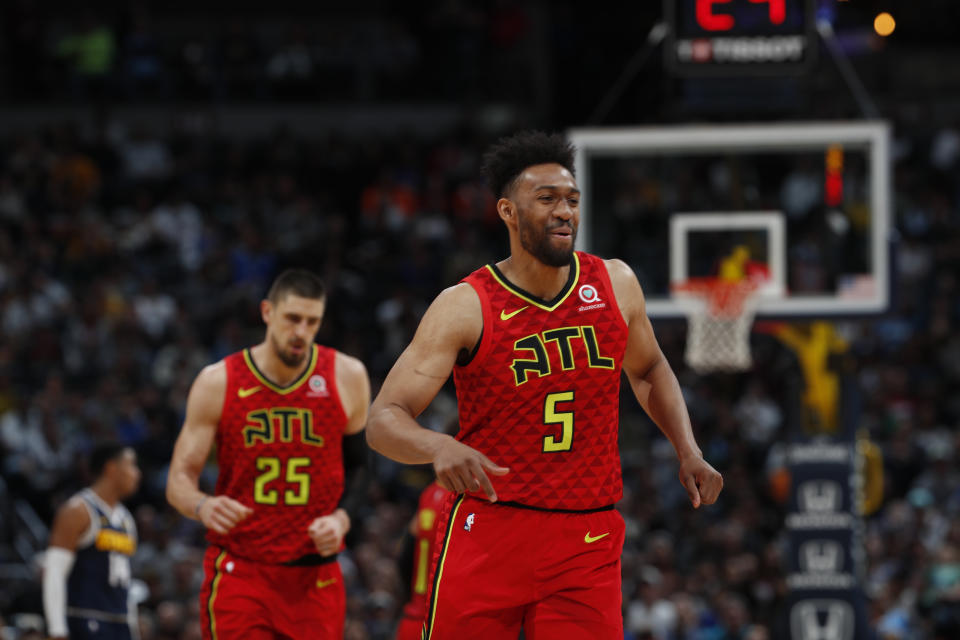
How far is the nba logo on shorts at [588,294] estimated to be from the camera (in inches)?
218

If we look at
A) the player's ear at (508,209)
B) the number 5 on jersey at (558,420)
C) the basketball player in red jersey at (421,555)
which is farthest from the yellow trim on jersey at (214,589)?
the player's ear at (508,209)

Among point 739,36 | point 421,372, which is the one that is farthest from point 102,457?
point 739,36

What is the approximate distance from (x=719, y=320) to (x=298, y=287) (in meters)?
6.44

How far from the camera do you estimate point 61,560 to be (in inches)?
345

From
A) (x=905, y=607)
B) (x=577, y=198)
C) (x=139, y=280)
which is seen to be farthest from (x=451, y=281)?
(x=577, y=198)

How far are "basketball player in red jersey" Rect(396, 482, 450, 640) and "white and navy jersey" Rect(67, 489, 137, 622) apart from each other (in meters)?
1.77

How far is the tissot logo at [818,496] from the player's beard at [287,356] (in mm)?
7830

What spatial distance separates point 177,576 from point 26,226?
729cm

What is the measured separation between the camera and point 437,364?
5.34 meters

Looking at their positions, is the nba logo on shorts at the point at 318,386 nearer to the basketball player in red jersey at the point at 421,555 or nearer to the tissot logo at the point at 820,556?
the basketball player in red jersey at the point at 421,555

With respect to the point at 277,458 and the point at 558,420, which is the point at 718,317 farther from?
the point at 558,420

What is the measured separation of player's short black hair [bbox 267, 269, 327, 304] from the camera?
725 centimetres

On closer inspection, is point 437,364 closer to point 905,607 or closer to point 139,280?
point 905,607

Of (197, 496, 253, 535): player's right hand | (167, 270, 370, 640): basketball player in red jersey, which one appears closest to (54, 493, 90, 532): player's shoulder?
(167, 270, 370, 640): basketball player in red jersey
